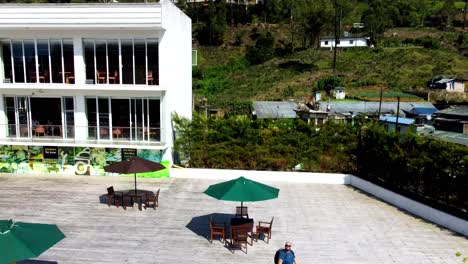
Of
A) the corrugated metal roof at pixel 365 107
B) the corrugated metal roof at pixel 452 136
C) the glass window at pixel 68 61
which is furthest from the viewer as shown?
the corrugated metal roof at pixel 365 107

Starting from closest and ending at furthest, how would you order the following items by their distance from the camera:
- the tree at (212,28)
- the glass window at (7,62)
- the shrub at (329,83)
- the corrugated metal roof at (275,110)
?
the glass window at (7,62) → the corrugated metal roof at (275,110) → the shrub at (329,83) → the tree at (212,28)

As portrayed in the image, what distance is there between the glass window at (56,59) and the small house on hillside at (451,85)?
51899mm

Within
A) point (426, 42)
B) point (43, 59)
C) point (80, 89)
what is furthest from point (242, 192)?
point (426, 42)

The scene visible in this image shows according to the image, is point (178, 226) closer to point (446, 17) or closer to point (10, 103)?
point (10, 103)

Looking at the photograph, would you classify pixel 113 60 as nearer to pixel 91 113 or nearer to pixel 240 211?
pixel 91 113

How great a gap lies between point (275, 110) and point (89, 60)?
24.1 m

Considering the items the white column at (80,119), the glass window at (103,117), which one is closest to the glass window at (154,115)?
the glass window at (103,117)

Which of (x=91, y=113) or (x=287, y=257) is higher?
(x=91, y=113)

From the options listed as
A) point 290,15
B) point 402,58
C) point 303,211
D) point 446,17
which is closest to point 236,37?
point 290,15

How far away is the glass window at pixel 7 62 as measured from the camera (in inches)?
806

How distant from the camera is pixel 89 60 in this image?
20094 mm

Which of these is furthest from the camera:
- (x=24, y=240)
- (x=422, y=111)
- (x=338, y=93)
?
(x=338, y=93)

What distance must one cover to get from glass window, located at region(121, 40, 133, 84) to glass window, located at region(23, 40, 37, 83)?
451 centimetres

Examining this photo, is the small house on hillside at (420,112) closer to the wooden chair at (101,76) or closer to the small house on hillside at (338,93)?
the small house on hillside at (338,93)
